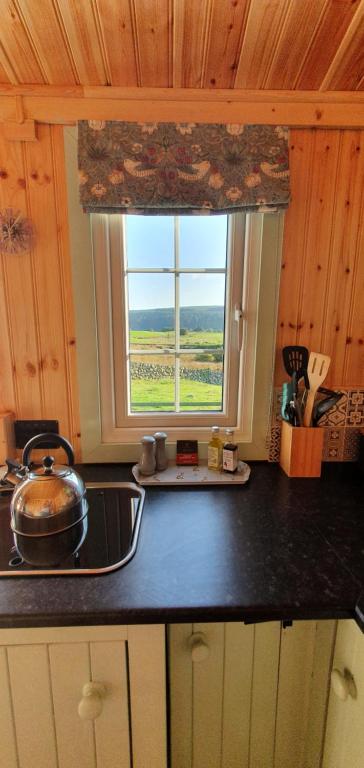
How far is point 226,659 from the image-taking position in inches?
36.8

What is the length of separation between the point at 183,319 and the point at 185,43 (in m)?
0.79

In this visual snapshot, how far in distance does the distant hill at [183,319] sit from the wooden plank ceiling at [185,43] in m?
0.70

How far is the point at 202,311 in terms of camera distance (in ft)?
4.63

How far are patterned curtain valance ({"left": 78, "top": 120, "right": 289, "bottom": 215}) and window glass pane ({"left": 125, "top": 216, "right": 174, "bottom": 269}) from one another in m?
0.12

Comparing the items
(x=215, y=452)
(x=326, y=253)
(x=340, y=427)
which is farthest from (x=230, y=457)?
(x=326, y=253)

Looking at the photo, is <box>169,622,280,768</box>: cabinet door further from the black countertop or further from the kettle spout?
the kettle spout

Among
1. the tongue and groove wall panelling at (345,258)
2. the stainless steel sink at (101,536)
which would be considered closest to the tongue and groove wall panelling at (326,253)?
the tongue and groove wall panelling at (345,258)

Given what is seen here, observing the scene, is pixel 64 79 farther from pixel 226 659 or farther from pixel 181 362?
pixel 226 659

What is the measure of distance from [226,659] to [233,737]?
0.89 ft

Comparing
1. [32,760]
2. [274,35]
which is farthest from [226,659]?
[274,35]

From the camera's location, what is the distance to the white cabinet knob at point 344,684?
789mm

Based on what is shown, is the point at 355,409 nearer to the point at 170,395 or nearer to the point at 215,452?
the point at 215,452

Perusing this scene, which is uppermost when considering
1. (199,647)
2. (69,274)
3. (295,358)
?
(69,274)

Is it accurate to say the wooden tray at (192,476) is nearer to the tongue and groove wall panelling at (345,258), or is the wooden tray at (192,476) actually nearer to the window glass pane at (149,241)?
the tongue and groove wall panelling at (345,258)
